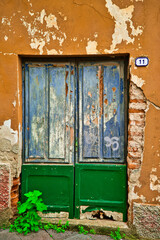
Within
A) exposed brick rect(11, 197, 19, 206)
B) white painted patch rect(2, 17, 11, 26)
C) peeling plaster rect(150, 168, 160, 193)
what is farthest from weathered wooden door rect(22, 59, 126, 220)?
white painted patch rect(2, 17, 11, 26)

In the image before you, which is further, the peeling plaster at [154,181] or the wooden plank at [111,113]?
the wooden plank at [111,113]

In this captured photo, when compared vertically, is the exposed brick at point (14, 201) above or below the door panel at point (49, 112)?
below

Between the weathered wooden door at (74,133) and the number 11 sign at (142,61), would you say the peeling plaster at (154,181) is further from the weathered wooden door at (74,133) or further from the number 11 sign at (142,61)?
the number 11 sign at (142,61)

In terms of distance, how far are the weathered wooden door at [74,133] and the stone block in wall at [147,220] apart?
11.9 inches

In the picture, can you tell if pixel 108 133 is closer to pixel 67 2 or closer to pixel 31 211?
pixel 31 211

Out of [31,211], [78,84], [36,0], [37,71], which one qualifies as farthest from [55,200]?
[36,0]

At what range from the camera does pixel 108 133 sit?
2.67 m

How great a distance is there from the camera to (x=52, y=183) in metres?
2.69

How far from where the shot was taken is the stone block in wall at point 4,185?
2.54 metres

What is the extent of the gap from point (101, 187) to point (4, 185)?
139 centimetres

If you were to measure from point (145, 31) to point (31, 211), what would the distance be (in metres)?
2.92

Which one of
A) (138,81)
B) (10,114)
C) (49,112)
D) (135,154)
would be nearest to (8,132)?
(10,114)

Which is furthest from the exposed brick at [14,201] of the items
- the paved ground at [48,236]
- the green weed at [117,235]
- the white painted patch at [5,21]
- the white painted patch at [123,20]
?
the white painted patch at [123,20]

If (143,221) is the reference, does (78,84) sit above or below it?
above
